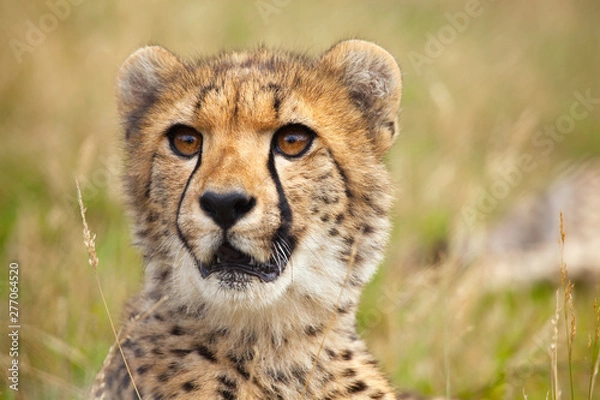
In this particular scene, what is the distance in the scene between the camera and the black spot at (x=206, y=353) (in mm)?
2316

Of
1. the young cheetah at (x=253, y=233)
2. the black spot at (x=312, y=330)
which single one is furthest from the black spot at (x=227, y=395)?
the black spot at (x=312, y=330)

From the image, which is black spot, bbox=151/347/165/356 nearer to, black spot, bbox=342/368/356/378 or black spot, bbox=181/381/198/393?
black spot, bbox=181/381/198/393

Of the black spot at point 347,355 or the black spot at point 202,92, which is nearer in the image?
the black spot at point 202,92

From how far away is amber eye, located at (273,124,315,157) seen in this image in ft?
7.77

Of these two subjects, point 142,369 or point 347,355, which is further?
point 347,355

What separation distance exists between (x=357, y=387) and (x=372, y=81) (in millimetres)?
1083

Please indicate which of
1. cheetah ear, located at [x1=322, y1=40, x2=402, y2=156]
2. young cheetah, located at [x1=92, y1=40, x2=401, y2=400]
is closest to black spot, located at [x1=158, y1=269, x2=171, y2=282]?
young cheetah, located at [x1=92, y1=40, x2=401, y2=400]

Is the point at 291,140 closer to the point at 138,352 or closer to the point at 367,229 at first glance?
the point at 367,229

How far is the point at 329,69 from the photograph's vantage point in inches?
108

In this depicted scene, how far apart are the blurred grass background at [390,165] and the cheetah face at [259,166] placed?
657 millimetres

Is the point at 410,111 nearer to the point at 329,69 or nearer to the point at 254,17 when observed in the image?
the point at 254,17

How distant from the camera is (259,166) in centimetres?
223

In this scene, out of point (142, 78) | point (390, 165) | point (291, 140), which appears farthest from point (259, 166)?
point (390, 165)

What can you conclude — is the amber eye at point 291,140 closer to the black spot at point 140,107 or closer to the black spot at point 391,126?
the black spot at point 391,126
